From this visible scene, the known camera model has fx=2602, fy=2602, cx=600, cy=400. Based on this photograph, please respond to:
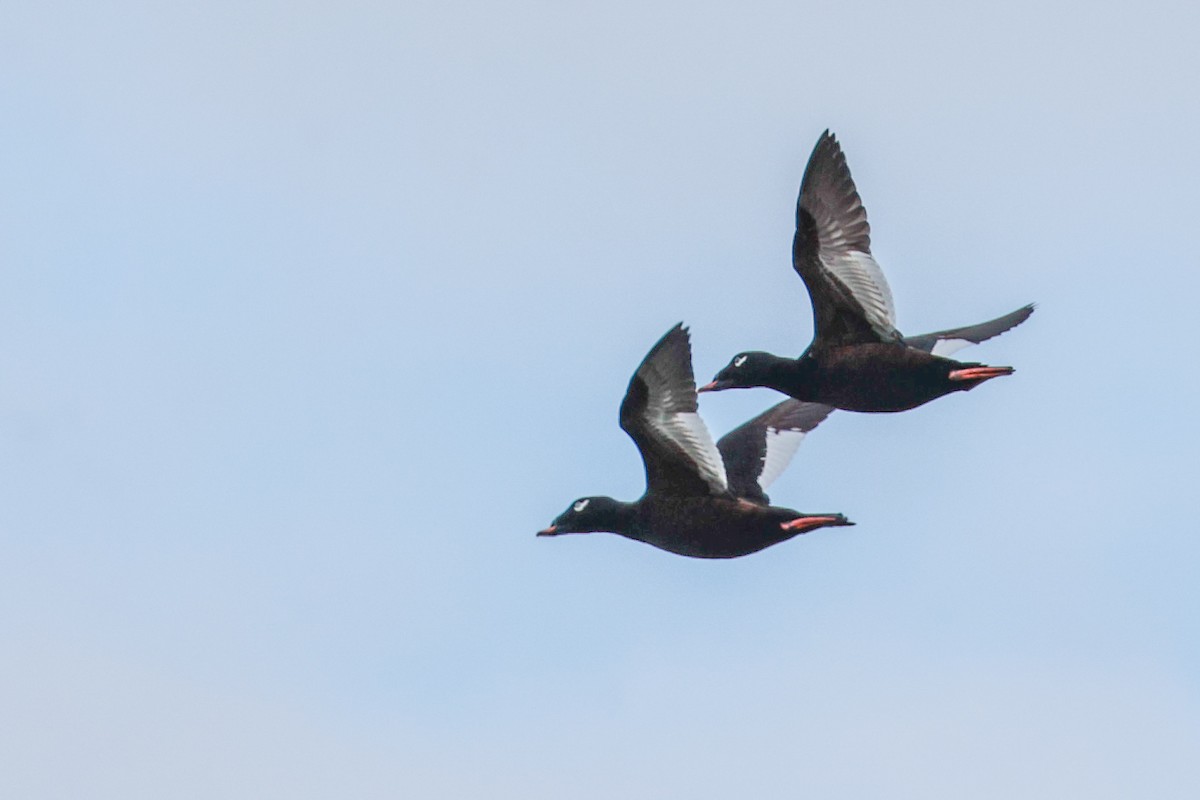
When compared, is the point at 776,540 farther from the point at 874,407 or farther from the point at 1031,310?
the point at 1031,310

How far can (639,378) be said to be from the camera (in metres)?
22.6

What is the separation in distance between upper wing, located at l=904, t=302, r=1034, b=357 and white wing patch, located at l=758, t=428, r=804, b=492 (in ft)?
5.07

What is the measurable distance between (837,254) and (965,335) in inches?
111

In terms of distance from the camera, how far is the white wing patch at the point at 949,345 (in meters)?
25.8

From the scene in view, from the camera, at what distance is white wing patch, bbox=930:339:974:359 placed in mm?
25845

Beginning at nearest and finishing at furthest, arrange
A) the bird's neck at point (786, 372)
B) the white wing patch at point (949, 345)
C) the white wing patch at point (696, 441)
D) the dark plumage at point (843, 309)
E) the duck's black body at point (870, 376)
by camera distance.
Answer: the white wing patch at point (696, 441) < the duck's black body at point (870, 376) < the dark plumage at point (843, 309) < the bird's neck at point (786, 372) < the white wing patch at point (949, 345)

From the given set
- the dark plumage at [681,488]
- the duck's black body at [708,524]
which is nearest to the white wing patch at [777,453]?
the dark plumage at [681,488]

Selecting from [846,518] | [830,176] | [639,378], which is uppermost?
[830,176]

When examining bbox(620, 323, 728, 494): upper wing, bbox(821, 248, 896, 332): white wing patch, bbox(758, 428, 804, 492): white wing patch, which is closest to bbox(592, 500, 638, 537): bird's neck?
bbox(620, 323, 728, 494): upper wing

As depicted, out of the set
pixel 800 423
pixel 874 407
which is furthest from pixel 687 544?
pixel 800 423

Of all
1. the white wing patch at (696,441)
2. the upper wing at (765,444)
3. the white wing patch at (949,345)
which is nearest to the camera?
the white wing patch at (696,441)

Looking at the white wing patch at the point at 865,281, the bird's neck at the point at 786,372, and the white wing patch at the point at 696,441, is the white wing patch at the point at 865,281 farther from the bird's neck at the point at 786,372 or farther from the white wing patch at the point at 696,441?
the white wing patch at the point at 696,441

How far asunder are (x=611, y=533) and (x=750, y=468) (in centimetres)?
233

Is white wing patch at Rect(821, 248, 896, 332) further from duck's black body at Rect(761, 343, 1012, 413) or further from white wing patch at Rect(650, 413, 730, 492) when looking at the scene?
white wing patch at Rect(650, 413, 730, 492)
